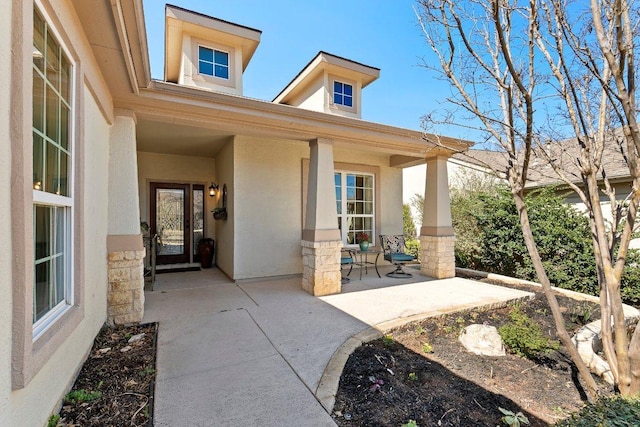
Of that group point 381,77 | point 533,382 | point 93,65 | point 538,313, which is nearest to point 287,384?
point 533,382

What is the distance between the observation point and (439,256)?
6.53 metres

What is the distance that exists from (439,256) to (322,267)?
303 cm

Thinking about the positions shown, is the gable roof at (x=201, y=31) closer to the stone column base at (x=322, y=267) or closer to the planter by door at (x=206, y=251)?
the planter by door at (x=206, y=251)

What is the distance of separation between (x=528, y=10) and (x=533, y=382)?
3404 mm

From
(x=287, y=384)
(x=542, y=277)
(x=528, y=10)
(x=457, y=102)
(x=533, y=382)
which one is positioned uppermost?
(x=528, y=10)

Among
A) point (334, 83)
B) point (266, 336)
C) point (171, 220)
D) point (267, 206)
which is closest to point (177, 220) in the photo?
point (171, 220)

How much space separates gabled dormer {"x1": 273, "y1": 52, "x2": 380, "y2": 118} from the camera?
7.77 m

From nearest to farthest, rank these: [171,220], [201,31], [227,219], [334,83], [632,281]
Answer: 1. [632,281]
2. [227,219]
3. [201,31]
4. [171,220]
5. [334,83]

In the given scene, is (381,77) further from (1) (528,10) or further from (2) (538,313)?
(2) (538,313)

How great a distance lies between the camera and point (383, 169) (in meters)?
7.89

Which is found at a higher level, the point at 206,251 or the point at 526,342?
the point at 206,251

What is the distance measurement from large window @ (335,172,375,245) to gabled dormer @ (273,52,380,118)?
194cm

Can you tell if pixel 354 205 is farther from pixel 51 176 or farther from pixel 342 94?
pixel 51 176

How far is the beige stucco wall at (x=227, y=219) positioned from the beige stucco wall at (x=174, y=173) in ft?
1.25
